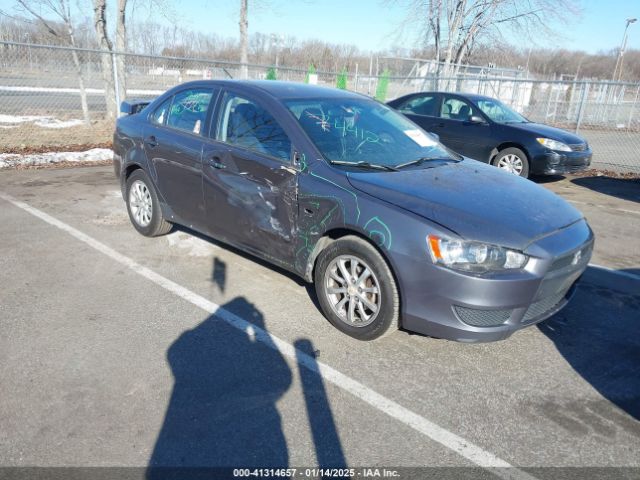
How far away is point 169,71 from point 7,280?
11108 mm

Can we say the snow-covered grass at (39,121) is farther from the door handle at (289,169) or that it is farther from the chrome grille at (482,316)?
the chrome grille at (482,316)

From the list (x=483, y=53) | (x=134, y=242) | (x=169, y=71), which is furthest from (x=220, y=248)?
(x=483, y=53)

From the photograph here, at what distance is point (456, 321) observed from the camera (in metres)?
2.98

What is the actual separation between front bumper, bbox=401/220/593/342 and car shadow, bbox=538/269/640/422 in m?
Answer: 0.52

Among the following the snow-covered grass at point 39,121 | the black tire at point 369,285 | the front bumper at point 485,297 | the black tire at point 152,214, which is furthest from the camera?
the snow-covered grass at point 39,121

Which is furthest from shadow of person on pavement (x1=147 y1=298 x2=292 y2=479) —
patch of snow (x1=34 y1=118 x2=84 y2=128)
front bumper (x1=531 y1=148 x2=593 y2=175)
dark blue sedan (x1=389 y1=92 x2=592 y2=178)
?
patch of snow (x1=34 y1=118 x2=84 y2=128)

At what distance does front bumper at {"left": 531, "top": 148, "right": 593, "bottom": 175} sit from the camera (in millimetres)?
8422

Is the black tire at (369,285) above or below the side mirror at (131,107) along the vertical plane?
below

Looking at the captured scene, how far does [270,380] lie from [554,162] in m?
7.38

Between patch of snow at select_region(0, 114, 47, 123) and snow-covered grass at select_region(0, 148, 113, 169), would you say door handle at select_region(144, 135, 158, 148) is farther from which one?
patch of snow at select_region(0, 114, 47, 123)

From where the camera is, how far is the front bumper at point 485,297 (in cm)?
289

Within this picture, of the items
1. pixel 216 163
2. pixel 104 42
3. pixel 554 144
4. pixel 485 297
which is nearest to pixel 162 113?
pixel 216 163

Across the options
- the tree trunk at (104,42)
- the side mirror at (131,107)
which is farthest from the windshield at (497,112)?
the tree trunk at (104,42)

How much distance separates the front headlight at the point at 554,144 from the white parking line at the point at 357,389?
274 inches
